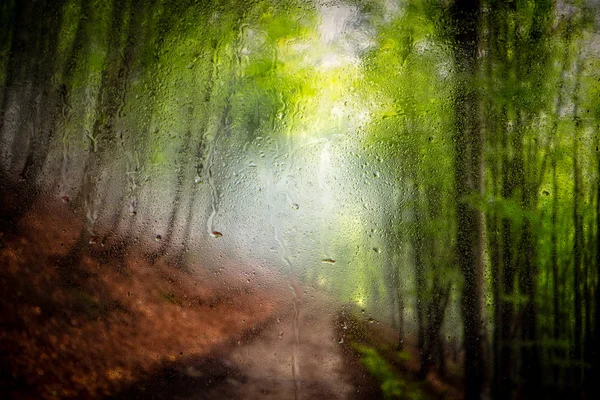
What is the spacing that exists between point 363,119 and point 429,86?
0.24 meters

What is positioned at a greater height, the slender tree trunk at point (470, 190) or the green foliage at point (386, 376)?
the slender tree trunk at point (470, 190)

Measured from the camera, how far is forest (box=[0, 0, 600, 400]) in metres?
1.24

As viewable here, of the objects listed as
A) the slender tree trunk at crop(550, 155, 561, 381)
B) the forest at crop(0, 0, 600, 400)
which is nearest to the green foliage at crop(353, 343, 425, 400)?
the forest at crop(0, 0, 600, 400)

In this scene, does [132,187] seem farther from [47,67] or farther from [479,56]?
[479,56]

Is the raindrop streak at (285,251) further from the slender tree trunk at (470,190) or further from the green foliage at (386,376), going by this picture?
the slender tree trunk at (470,190)

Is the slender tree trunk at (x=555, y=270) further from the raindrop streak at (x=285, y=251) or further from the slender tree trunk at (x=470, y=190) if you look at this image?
the raindrop streak at (x=285, y=251)

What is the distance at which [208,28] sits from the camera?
133 cm

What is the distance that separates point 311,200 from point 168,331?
637 millimetres

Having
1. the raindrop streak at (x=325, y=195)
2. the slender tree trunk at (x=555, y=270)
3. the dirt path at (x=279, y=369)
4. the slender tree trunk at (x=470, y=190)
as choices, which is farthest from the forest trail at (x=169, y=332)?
the slender tree trunk at (x=555, y=270)

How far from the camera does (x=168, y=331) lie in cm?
130

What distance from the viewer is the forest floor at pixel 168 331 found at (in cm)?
129

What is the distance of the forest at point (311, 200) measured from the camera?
4.07ft

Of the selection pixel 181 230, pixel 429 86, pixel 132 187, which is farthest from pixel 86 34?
pixel 429 86

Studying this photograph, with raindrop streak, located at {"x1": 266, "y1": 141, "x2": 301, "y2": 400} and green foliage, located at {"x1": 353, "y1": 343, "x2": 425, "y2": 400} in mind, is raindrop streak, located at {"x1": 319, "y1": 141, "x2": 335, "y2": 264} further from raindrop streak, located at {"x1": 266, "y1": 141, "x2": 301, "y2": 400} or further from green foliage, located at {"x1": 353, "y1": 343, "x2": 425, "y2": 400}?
green foliage, located at {"x1": 353, "y1": 343, "x2": 425, "y2": 400}
